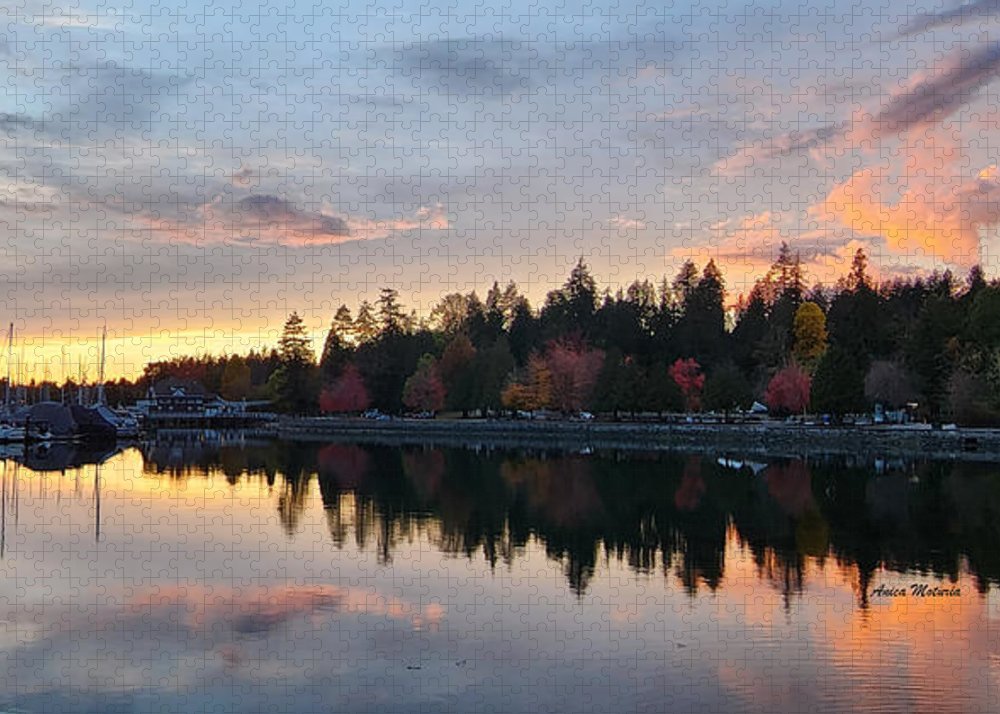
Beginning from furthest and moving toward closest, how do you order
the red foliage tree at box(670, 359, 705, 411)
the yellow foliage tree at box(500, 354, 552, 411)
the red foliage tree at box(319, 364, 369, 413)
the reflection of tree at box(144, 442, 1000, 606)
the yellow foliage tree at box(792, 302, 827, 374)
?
the red foliage tree at box(319, 364, 369, 413) → the yellow foliage tree at box(500, 354, 552, 411) → the yellow foliage tree at box(792, 302, 827, 374) → the red foliage tree at box(670, 359, 705, 411) → the reflection of tree at box(144, 442, 1000, 606)

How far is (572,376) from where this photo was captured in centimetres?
8031

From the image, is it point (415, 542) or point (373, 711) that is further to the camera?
point (415, 542)

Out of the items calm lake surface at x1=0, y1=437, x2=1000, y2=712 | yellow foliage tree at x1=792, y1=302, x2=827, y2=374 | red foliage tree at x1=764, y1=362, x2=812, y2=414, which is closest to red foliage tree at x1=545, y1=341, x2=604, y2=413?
red foliage tree at x1=764, y1=362, x2=812, y2=414

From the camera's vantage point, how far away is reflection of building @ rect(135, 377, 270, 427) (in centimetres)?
11169

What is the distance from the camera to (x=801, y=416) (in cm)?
7362

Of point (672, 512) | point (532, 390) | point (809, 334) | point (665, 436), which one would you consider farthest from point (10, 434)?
point (809, 334)

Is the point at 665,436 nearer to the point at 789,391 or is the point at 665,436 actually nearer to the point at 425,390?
the point at 789,391

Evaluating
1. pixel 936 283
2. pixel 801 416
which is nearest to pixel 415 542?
Result: pixel 801 416

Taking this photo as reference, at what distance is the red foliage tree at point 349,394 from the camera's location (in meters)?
95.4

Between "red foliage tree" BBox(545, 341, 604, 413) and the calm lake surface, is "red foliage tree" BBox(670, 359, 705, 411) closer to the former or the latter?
"red foliage tree" BBox(545, 341, 604, 413)

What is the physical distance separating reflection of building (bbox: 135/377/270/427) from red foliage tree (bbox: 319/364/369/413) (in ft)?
47.6

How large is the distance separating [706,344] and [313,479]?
4726cm

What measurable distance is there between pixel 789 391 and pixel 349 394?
Result: 40.0 m

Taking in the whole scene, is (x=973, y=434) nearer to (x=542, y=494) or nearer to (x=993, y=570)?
(x=542, y=494)
